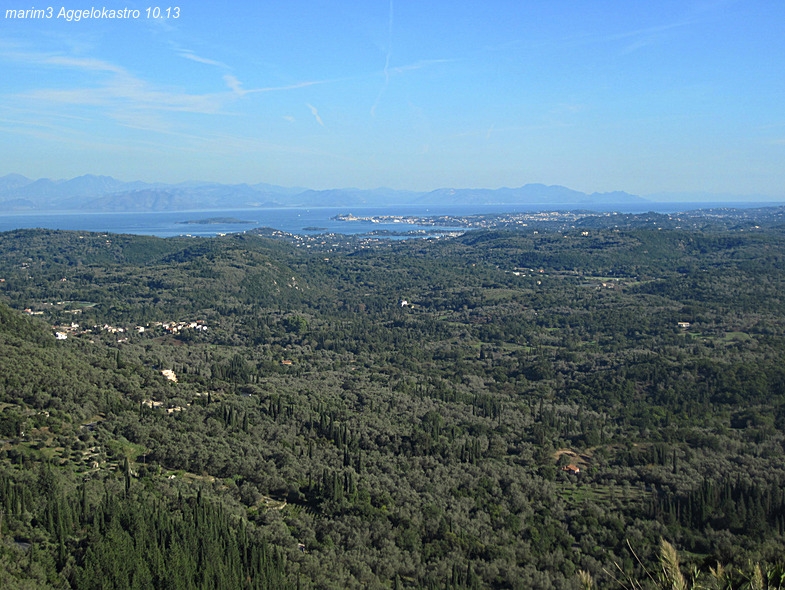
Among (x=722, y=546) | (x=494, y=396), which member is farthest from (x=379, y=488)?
(x=494, y=396)

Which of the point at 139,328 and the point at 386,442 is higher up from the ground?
the point at 139,328

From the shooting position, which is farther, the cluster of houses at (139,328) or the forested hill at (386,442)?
the cluster of houses at (139,328)

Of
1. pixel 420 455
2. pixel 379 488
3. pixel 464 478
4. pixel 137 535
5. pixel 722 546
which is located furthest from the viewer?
pixel 420 455

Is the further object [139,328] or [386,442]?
[139,328]

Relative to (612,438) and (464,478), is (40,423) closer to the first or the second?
(464,478)

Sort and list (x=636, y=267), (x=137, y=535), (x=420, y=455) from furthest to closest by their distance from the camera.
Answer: (x=636, y=267) < (x=420, y=455) < (x=137, y=535)

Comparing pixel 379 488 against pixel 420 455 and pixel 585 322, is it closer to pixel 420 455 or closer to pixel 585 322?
pixel 420 455

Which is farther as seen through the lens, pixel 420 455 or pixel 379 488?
pixel 420 455

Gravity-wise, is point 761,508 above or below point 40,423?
below
